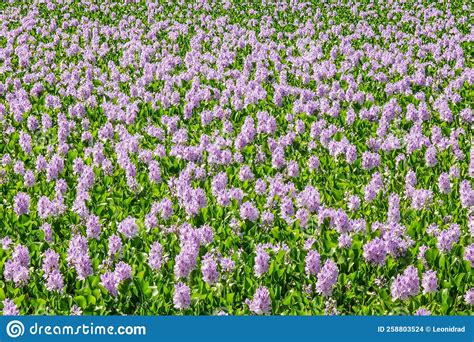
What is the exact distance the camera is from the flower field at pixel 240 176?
6316mm

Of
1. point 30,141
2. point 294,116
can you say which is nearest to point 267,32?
point 294,116

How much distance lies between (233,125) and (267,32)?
25.3ft

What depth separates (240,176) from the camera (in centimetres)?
877

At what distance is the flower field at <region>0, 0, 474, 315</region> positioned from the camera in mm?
6316

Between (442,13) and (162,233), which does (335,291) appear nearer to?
(162,233)

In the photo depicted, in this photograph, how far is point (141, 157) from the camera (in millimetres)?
9641

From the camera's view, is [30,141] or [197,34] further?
[197,34]

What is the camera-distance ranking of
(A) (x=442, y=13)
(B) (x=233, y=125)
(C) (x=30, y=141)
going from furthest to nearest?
(A) (x=442, y=13), (B) (x=233, y=125), (C) (x=30, y=141)

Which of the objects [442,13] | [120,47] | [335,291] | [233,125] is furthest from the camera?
[442,13]

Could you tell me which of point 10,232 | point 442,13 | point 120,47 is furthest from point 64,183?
point 442,13

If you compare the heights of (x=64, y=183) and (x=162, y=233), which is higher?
(x=64, y=183)

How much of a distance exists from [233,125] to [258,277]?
520 centimetres

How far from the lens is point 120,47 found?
17906 millimetres

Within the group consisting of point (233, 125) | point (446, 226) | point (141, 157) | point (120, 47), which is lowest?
point (446, 226)
